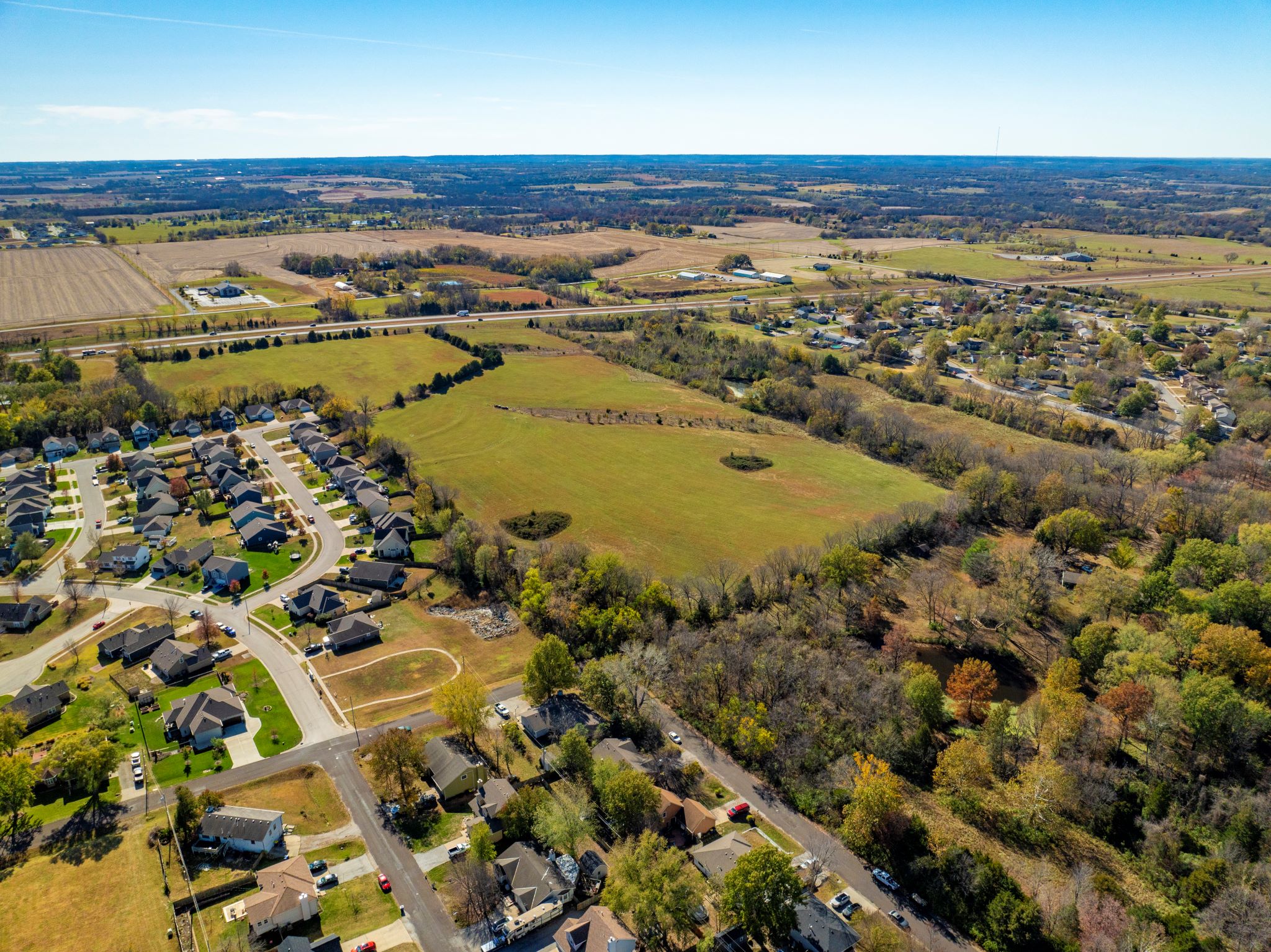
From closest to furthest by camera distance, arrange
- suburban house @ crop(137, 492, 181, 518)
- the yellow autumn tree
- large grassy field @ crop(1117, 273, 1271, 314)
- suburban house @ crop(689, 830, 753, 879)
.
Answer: suburban house @ crop(689, 830, 753, 879)
the yellow autumn tree
suburban house @ crop(137, 492, 181, 518)
large grassy field @ crop(1117, 273, 1271, 314)

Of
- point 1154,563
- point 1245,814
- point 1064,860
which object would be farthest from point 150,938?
point 1154,563

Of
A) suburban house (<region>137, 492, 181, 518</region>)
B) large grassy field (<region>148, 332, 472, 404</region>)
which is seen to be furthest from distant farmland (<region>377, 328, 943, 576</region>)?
suburban house (<region>137, 492, 181, 518</region>)

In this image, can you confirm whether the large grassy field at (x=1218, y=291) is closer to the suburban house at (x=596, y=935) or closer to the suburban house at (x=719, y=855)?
the suburban house at (x=719, y=855)

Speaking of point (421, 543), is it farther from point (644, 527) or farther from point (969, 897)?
point (969, 897)

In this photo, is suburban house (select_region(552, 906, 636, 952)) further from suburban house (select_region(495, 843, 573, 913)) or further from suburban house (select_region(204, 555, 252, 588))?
suburban house (select_region(204, 555, 252, 588))

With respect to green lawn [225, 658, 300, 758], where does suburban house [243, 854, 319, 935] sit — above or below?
above

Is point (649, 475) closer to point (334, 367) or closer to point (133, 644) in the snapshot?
point (133, 644)

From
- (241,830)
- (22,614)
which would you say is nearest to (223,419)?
(22,614)
